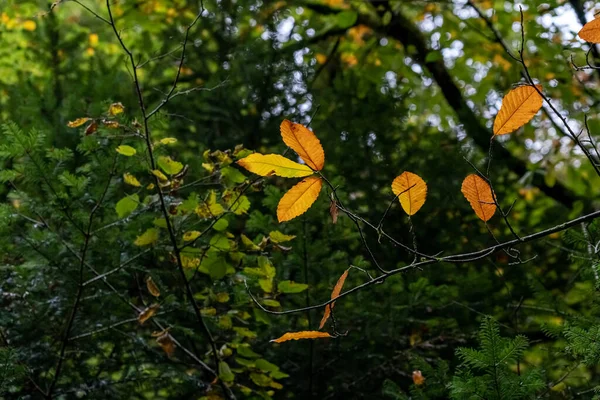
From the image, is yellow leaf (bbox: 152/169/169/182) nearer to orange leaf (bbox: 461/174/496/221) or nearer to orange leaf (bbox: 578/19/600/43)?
orange leaf (bbox: 461/174/496/221)

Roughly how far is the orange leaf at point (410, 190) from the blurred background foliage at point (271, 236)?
331 millimetres

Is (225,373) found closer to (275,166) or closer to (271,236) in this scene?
(271,236)

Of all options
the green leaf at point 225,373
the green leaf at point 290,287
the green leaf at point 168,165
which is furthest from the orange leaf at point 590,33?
the green leaf at point 225,373

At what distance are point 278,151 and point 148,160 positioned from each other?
41.9 inches

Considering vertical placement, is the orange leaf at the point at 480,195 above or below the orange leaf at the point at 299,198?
below

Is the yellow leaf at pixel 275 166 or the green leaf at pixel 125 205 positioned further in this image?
the green leaf at pixel 125 205

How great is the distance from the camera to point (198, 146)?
134 inches

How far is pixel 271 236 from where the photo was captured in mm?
1938

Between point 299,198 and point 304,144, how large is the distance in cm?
14

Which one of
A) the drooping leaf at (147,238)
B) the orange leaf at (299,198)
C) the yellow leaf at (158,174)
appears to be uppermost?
the yellow leaf at (158,174)

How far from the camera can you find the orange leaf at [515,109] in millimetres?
1274

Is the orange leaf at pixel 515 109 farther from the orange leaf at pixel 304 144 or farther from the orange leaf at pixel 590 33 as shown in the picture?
the orange leaf at pixel 304 144

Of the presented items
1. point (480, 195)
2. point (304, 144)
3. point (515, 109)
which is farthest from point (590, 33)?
point (304, 144)

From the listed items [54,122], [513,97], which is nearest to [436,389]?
[513,97]
